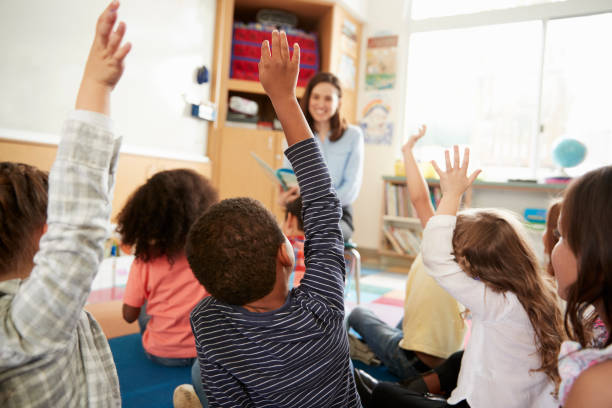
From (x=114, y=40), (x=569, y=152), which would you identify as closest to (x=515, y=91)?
(x=569, y=152)

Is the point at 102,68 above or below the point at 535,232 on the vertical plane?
above

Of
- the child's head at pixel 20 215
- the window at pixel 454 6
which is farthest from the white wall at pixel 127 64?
the window at pixel 454 6

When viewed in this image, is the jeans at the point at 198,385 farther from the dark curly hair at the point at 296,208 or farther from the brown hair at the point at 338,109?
the brown hair at the point at 338,109

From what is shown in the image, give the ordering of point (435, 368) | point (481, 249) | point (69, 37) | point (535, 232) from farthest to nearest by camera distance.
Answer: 1. point (535, 232)
2. point (69, 37)
3. point (435, 368)
4. point (481, 249)

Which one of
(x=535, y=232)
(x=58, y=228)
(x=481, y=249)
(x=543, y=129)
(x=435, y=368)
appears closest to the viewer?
(x=58, y=228)

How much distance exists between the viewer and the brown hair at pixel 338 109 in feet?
7.89

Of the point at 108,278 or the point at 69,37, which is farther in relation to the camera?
the point at 108,278

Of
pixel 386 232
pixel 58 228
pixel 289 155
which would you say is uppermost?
pixel 289 155

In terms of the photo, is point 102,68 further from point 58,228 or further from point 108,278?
point 108,278

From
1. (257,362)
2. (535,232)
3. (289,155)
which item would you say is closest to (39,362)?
(257,362)

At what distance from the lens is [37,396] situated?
544 mm

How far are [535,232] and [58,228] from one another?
354cm

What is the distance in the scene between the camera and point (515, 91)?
388 centimetres

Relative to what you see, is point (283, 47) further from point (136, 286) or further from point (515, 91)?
point (515, 91)
